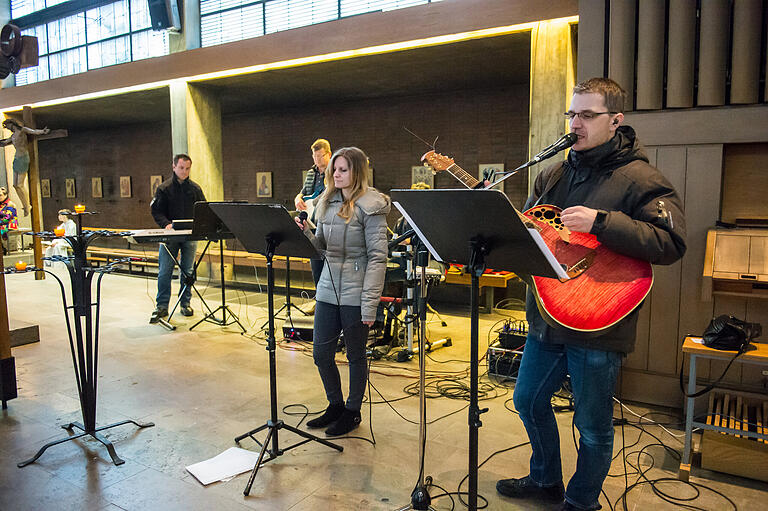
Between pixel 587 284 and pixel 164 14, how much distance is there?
9.65 m

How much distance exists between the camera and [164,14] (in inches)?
377

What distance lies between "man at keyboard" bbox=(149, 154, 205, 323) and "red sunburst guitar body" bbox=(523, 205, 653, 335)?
219 inches

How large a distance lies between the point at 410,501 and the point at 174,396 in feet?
7.64

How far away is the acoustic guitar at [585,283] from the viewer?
7.00 feet

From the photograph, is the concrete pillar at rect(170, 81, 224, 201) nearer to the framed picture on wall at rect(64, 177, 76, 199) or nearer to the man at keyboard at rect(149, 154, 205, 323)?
the man at keyboard at rect(149, 154, 205, 323)

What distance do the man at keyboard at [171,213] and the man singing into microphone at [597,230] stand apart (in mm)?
5410

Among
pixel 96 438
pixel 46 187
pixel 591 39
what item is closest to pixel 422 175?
pixel 591 39

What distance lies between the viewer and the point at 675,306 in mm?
3961

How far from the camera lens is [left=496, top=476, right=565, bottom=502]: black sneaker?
2.72 meters

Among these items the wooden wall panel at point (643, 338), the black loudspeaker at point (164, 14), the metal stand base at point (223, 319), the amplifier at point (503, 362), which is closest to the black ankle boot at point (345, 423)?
the amplifier at point (503, 362)

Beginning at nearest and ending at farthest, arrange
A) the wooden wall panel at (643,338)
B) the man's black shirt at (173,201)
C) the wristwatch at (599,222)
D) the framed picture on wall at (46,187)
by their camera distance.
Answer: the wristwatch at (599,222)
the wooden wall panel at (643,338)
the man's black shirt at (173,201)
the framed picture on wall at (46,187)

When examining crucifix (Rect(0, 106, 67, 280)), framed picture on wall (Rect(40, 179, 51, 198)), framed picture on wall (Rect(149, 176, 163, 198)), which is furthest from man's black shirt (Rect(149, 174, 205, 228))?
framed picture on wall (Rect(40, 179, 51, 198))

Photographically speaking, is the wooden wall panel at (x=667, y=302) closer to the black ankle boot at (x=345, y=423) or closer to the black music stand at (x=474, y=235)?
the black ankle boot at (x=345, y=423)

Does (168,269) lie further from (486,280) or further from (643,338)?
(643,338)
